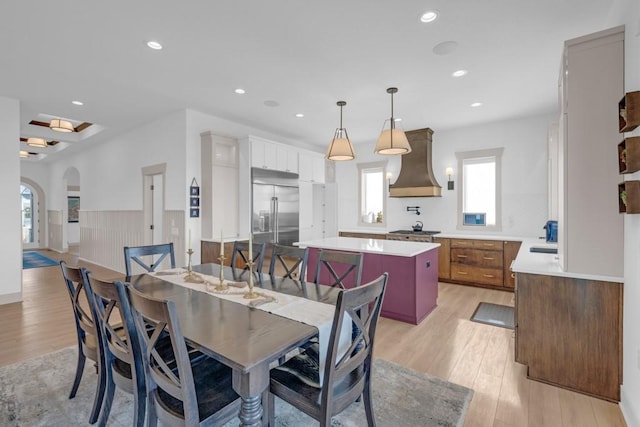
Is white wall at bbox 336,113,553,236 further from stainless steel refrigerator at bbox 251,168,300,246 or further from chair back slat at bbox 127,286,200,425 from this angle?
chair back slat at bbox 127,286,200,425

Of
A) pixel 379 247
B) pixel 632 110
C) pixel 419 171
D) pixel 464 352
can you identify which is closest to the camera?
pixel 632 110

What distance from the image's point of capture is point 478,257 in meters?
5.02

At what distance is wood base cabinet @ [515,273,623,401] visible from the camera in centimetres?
208

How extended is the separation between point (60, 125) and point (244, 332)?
22.1ft

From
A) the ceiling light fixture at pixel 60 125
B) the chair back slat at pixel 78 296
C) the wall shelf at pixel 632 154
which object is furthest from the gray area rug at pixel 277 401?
the ceiling light fixture at pixel 60 125

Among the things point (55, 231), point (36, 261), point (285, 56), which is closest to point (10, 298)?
point (36, 261)

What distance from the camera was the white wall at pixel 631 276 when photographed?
5.74 ft

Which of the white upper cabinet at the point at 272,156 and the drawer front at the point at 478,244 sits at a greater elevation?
the white upper cabinet at the point at 272,156

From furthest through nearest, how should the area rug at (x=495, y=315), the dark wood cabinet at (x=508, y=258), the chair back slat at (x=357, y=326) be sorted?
the dark wood cabinet at (x=508, y=258), the area rug at (x=495, y=315), the chair back slat at (x=357, y=326)

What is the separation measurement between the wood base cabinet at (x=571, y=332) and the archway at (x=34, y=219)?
1290 centimetres

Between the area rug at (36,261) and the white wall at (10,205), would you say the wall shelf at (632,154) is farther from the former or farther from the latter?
the area rug at (36,261)

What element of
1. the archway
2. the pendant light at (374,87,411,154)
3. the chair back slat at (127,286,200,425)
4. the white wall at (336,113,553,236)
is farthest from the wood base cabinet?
the archway

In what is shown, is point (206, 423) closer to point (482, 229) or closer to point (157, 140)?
point (157, 140)

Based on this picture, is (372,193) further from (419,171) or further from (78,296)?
(78,296)
